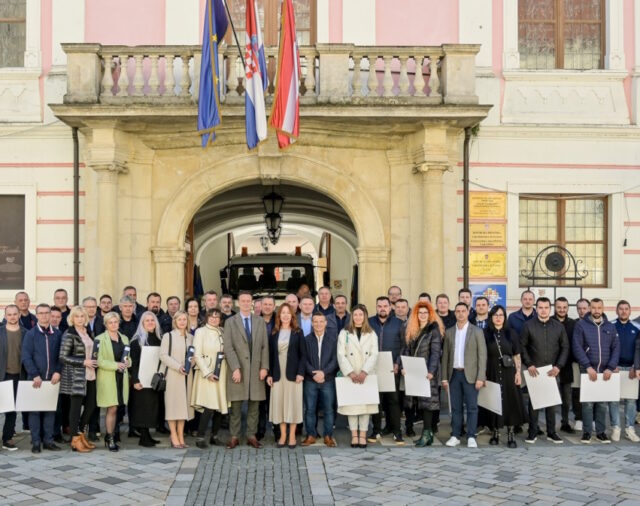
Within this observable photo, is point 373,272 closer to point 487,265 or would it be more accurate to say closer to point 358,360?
point 487,265

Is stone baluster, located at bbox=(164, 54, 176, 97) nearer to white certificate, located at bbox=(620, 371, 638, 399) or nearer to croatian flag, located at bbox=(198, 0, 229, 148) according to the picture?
croatian flag, located at bbox=(198, 0, 229, 148)

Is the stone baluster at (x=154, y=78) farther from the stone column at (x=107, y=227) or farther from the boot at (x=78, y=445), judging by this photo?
the boot at (x=78, y=445)

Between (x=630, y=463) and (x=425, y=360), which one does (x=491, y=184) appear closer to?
(x=425, y=360)

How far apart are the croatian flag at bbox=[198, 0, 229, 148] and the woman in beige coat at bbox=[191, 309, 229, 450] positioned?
3.29m

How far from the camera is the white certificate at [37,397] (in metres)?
9.71

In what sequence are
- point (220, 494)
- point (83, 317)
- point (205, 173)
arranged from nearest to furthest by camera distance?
point (220, 494)
point (83, 317)
point (205, 173)

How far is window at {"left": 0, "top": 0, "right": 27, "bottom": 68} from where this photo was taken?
14359 mm

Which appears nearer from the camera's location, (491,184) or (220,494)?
(220,494)

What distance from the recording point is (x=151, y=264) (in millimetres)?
13992

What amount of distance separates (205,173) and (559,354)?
21.1 ft

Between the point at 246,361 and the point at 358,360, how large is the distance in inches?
51.6

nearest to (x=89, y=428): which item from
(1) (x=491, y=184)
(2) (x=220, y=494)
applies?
(2) (x=220, y=494)

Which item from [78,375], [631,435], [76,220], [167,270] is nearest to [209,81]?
[167,270]

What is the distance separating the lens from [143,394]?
1003cm
